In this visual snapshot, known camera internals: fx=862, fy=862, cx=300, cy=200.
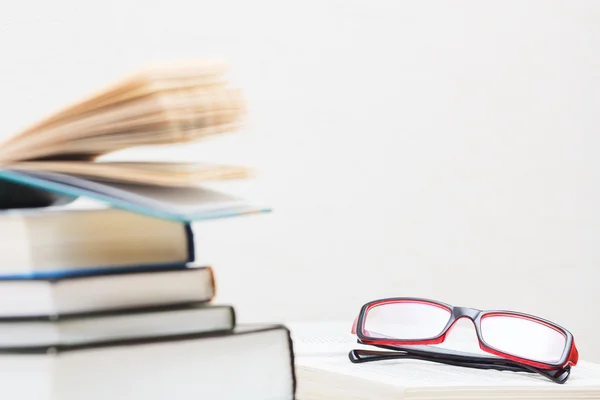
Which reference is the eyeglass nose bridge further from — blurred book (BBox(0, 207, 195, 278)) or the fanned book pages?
blurred book (BBox(0, 207, 195, 278))

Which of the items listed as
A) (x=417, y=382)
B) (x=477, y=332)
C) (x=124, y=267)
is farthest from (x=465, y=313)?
(x=124, y=267)

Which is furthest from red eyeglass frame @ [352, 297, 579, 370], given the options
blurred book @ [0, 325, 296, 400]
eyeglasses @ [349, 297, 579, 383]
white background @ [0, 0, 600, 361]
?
white background @ [0, 0, 600, 361]

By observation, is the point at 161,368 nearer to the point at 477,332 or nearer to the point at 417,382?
the point at 417,382

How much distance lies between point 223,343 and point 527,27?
65.7 inches

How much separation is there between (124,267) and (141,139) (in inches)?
2.8

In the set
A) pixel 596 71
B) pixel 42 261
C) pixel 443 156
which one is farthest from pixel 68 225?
pixel 596 71

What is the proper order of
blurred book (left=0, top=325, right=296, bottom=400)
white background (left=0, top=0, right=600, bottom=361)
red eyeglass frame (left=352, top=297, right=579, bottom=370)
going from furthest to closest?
white background (left=0, top=0, right=600, bottom=361) → red eyeglass frame (left=352, top=297, right=579, bottom=370) → blurred book (left=0, top=325, right=296, bottom=400)

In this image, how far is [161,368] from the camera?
17.0 inches

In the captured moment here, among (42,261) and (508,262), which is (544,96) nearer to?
(508,262)

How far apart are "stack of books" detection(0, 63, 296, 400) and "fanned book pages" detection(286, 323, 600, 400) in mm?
130

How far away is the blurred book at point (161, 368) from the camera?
1.30 feet

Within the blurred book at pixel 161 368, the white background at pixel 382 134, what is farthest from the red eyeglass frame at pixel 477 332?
the white background at pixel 382 134

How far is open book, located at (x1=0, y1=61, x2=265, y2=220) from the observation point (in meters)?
0.41

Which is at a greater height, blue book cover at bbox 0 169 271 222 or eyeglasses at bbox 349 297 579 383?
blue book cover at bbox 0 169 271 222
